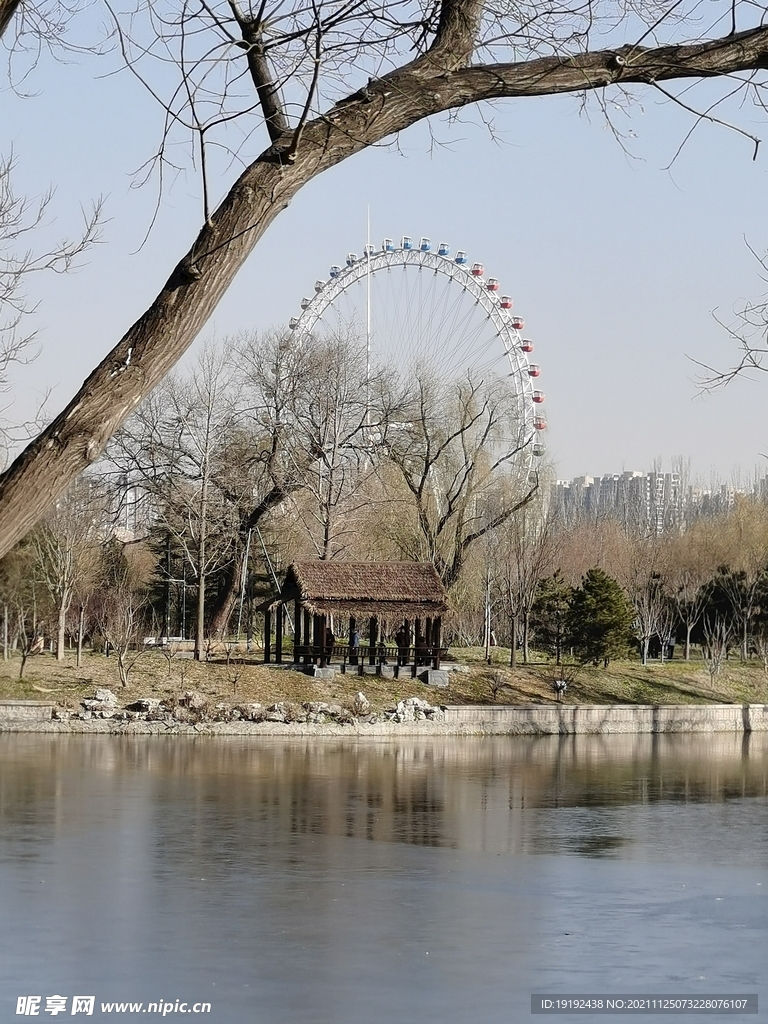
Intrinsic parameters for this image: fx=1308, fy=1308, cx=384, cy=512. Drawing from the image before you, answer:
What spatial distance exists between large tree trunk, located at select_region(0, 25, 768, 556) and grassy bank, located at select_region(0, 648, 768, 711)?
2551cm

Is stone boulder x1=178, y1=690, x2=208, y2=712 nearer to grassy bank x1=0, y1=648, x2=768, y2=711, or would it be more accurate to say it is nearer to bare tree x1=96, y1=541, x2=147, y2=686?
grassy bank x1=0, y1=648, x2=768, y2=711

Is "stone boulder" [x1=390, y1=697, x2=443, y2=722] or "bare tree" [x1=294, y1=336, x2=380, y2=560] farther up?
"bare tree" [x1=294, y1=336, x2=380, y2=560]

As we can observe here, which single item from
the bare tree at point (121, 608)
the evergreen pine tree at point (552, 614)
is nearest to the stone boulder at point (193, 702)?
the bare tree at point (121, 608)

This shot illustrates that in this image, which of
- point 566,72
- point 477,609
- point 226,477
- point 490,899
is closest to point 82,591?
point 226,477

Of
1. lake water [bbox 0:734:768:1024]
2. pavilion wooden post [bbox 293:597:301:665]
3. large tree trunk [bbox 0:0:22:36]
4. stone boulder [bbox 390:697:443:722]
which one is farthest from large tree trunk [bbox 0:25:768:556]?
pavilion wooden post [bbox 293:597:301:665]

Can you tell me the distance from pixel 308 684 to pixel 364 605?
98.3 inches

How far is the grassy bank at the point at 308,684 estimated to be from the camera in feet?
95.9

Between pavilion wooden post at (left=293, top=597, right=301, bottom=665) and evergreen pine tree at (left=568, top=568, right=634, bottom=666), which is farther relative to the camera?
evergreen pine tree at (left=568, top=568, right=634, bottom=666)

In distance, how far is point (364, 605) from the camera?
3169cm

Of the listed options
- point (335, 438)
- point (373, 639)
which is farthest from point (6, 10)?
point (335, 438)

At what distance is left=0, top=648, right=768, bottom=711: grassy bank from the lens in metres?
29.2

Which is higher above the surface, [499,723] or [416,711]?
[416,711]

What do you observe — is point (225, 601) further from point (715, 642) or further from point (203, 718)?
point (715, 642)

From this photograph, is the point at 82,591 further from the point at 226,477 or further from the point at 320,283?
the point at 320,283
